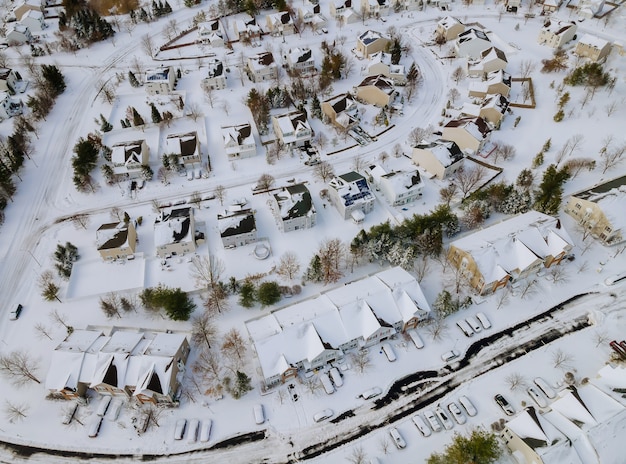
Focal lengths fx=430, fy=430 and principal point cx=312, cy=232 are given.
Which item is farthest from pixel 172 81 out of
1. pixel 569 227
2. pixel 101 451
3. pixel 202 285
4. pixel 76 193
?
pixel 569 227

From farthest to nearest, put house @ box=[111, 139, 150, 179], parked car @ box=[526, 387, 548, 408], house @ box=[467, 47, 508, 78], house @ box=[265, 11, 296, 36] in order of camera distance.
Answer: house @ box=[265, 11, 296, 36] < house @ box=[467, 47, 508, 78] < house @ box=[111, 139, 150, 179] < parked car @ box=[526, 387, 548, 408]

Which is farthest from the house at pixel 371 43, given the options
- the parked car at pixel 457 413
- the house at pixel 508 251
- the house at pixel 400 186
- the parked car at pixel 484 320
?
the parked car at pixel 457 413

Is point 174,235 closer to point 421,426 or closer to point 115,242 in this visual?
point 115,242

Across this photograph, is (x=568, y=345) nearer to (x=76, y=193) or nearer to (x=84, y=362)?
(x=84, y=362)

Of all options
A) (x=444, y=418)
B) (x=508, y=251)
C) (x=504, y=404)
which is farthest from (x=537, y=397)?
(x=508, y=251)

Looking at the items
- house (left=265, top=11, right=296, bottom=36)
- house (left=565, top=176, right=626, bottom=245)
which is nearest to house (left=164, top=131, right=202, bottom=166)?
house (left=265, top=11, right=296, bottom=36)

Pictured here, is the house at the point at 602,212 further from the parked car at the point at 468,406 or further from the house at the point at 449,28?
the house at the point at 449,28

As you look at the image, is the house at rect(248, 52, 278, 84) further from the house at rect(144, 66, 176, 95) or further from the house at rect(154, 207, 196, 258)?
the house at rect(154, 207, 196, 258)
